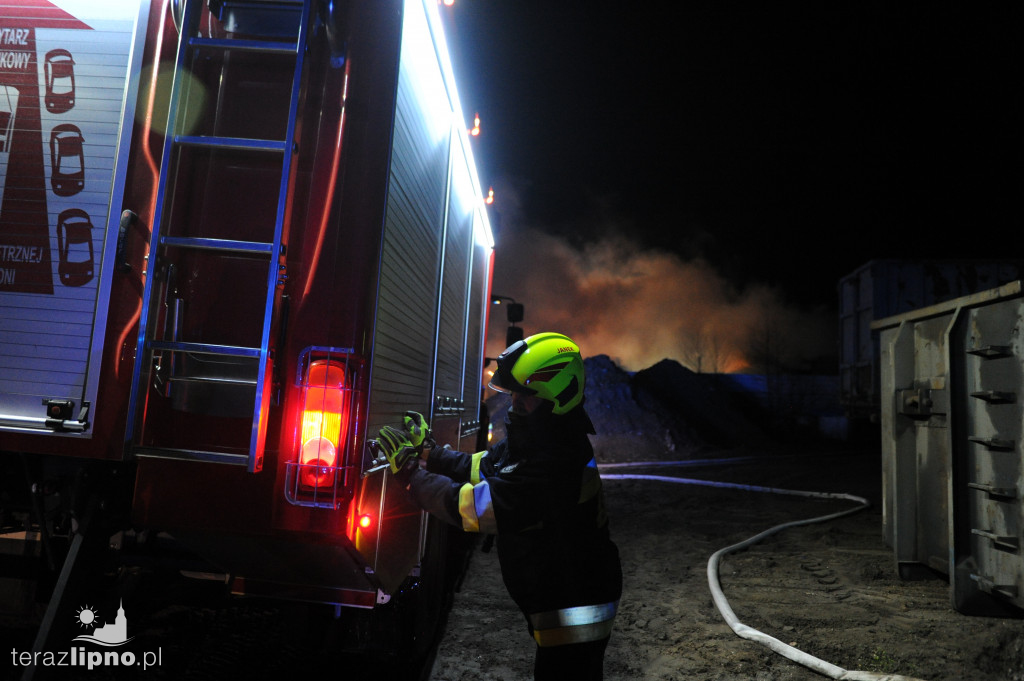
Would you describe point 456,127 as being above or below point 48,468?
above

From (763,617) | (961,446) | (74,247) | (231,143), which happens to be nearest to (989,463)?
(961,446)

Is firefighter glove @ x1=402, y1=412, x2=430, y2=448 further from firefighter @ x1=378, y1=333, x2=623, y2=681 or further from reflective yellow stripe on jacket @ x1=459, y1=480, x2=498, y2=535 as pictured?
reflective yellow stripe on jacket @ x1=459, y1=480, x2=498, y2=535

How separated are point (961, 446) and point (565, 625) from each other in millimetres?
4023

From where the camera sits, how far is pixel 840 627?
460 cm

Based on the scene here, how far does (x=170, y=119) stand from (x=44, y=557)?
210 cm

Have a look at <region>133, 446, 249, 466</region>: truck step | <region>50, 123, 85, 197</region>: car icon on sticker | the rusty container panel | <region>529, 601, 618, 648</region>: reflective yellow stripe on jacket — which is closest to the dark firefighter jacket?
<region>529, 601, 618, 648</region>: reflective yellow stripe on jacket

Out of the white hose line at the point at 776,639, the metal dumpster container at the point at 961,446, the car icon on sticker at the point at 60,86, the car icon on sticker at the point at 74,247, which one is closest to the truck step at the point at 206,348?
the car icon on sticker at the point at 74,247

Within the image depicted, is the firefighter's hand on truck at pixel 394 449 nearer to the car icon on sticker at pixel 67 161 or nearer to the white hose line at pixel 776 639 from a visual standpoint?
the car icon on sticker at pixel 67 161

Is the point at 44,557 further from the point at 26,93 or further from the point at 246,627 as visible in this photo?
the point at 26,93

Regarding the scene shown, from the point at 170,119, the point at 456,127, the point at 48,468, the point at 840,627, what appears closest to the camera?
the point at 170,119

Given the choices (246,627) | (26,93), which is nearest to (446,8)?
(26,93)

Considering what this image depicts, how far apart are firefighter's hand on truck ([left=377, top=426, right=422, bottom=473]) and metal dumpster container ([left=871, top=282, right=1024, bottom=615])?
13.4 feet

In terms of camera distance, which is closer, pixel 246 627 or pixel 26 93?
pixel 26 93

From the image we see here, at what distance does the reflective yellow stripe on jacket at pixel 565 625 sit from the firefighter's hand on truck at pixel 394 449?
2.48 ft
